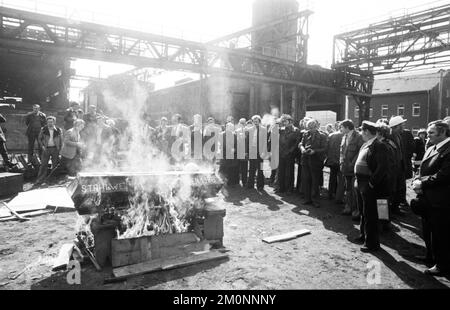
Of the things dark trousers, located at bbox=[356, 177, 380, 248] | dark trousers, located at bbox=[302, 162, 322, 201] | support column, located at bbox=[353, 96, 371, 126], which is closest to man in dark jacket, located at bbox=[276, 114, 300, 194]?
dark trousers, located at bbox=[302, 162, 322, 201]

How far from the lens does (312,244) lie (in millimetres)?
5113

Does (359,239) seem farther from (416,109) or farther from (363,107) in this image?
(416,109)

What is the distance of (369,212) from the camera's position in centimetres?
466

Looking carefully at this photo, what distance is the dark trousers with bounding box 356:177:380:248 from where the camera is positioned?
4.63 m

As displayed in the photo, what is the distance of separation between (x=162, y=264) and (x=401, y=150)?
5957mm

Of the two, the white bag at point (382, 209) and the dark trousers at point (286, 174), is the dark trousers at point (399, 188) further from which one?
the white bag at point (382, 209)

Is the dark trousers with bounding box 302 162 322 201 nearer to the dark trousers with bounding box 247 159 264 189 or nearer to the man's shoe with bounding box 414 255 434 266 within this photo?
the dark trousers with bounding box 247 159 264 189

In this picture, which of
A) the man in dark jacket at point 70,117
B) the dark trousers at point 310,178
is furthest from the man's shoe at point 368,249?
the man in dark jacket at point 70,117

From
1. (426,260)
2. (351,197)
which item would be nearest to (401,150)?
(351,197)

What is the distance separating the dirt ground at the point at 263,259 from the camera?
371cm

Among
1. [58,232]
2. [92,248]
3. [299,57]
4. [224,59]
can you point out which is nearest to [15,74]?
[224,59]

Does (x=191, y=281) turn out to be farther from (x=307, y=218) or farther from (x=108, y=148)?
(x=108, y=148)

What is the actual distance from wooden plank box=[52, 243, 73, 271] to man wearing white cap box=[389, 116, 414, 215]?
6502mm

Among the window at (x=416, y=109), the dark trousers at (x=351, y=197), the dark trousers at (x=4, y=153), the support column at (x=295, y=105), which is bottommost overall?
the dark trousers at (x=351, y=197)
